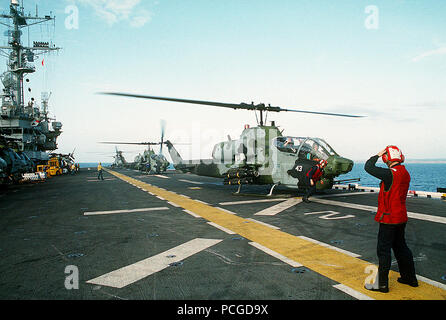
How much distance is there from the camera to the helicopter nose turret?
10.5 metres

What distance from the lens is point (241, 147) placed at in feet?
46.6

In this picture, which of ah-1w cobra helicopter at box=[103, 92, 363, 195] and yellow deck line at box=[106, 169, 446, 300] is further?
ah-1w cobra helicopter at box=[103, 92, 363, 195]

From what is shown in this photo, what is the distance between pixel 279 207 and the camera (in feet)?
34.1

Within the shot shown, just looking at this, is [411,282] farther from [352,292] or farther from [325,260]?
[325,260]

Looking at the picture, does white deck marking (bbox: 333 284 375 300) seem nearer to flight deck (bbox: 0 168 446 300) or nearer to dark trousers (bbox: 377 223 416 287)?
flight deck (bbox: 0 168 446 300)

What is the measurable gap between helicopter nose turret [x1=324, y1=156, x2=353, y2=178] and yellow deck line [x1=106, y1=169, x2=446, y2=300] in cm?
466

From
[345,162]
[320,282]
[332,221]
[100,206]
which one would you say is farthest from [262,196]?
[320,282]

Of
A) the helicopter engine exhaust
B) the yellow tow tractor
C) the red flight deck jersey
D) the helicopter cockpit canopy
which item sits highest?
the helicopter cockpit canopy

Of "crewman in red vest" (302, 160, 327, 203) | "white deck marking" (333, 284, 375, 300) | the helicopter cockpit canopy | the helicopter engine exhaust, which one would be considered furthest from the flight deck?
the helicopter engine exhaust

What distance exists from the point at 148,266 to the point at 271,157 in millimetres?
9379
